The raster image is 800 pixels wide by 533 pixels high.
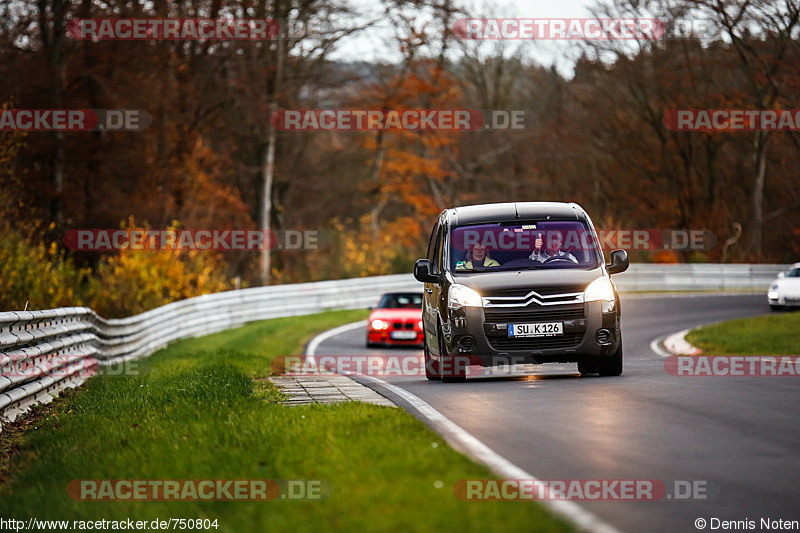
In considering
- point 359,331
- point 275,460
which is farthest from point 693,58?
point 275,460

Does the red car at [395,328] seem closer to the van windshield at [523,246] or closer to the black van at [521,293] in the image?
the black van at [521,293]

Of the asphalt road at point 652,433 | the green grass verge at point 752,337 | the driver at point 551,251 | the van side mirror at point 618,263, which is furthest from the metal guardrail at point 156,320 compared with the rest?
the green grass verge at point 752,337

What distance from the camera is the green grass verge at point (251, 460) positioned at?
5.95 meters

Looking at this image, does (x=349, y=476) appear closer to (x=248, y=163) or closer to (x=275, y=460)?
(x=275, y=460)

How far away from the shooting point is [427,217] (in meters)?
57.3

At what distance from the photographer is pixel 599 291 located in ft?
43.3

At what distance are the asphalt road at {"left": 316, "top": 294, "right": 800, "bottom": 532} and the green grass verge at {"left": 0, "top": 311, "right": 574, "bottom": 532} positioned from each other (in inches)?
26.6

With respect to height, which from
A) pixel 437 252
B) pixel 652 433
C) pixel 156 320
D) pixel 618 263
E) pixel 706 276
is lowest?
pixel 706 276

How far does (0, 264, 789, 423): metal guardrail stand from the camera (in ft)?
39.0

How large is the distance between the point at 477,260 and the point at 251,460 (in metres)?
6.51

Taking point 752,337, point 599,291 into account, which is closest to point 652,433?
point 599,291

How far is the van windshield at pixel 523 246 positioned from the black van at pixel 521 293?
0.01m

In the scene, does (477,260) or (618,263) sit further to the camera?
(477,260)

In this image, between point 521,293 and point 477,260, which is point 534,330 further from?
point 477,260
